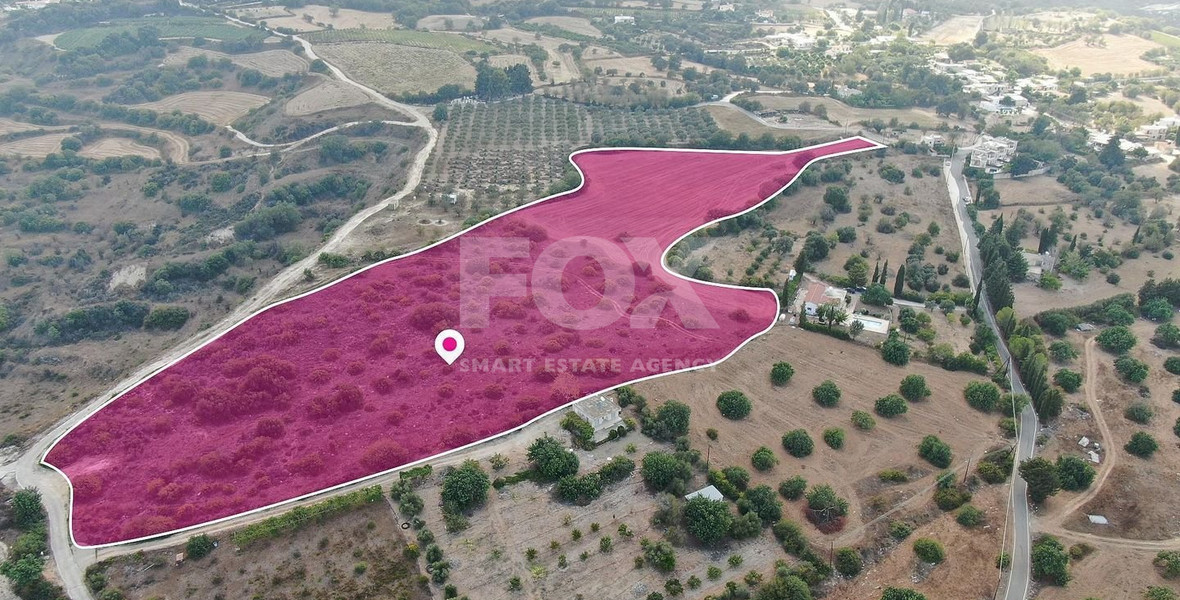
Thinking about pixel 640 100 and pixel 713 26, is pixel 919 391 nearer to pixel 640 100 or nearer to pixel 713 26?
pixel 640 100

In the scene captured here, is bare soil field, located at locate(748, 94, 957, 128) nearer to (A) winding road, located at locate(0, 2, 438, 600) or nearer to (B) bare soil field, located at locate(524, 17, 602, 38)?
(B) bare soil field, located at locate(524, 17, 602, 38)

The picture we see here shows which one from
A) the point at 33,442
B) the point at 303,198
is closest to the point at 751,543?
the point at 33,442

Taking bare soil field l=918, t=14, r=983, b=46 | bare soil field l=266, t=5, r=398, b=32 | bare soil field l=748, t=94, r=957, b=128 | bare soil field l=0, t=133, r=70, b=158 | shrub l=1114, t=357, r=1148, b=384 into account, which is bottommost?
bare soil field l=0, t=133, r=70, b=158

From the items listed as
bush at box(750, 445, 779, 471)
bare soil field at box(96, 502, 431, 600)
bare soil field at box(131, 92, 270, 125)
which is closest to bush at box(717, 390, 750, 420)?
bush at box(750, 445, 779, 471)

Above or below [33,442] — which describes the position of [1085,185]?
above

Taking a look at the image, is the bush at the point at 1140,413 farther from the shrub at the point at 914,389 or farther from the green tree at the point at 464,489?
the green tree at the point at 464,489

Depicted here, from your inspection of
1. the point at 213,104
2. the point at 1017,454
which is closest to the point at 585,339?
the point at 1017,454
